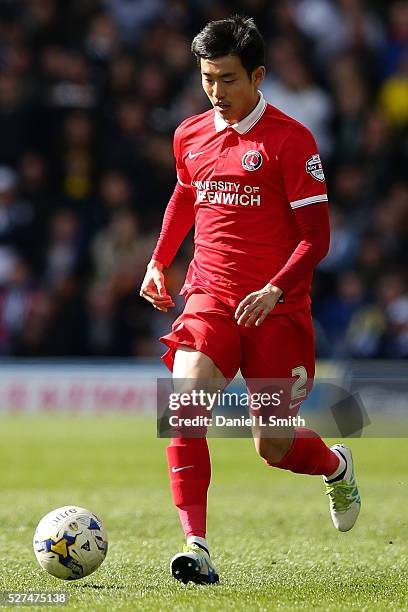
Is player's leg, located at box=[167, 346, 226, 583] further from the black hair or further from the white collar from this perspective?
the black hair

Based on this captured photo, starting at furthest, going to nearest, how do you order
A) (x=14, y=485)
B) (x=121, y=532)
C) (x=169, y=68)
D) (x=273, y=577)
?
(x=169, y=68) < (x=14, y=485) < (x=121, y=532) < (x=273, y=577)

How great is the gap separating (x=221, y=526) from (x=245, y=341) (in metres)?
1.89

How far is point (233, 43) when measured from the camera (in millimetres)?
5379

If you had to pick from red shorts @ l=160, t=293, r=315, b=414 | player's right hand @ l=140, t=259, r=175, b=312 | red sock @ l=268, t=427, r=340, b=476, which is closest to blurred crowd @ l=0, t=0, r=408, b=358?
red sock @ l=268, t=427, r=340, b=476

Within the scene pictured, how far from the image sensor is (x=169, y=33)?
15.6 meters

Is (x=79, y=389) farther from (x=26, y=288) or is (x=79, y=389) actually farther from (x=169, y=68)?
(x=169, y=68)

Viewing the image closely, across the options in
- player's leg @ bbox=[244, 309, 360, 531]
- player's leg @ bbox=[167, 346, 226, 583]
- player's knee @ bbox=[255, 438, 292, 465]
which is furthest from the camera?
player's knee @ bbox=[255, 438, 292, 465]

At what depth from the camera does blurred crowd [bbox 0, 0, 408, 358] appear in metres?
14.3

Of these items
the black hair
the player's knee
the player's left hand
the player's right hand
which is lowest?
the player's knee

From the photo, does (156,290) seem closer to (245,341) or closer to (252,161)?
(245,341)

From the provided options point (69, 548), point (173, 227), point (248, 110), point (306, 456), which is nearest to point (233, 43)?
point (248, 110)

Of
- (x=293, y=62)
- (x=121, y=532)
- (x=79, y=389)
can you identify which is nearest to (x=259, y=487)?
(x=121, y=532)

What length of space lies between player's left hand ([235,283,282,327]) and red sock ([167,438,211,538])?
564 millimetres

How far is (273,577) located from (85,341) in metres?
9.35
